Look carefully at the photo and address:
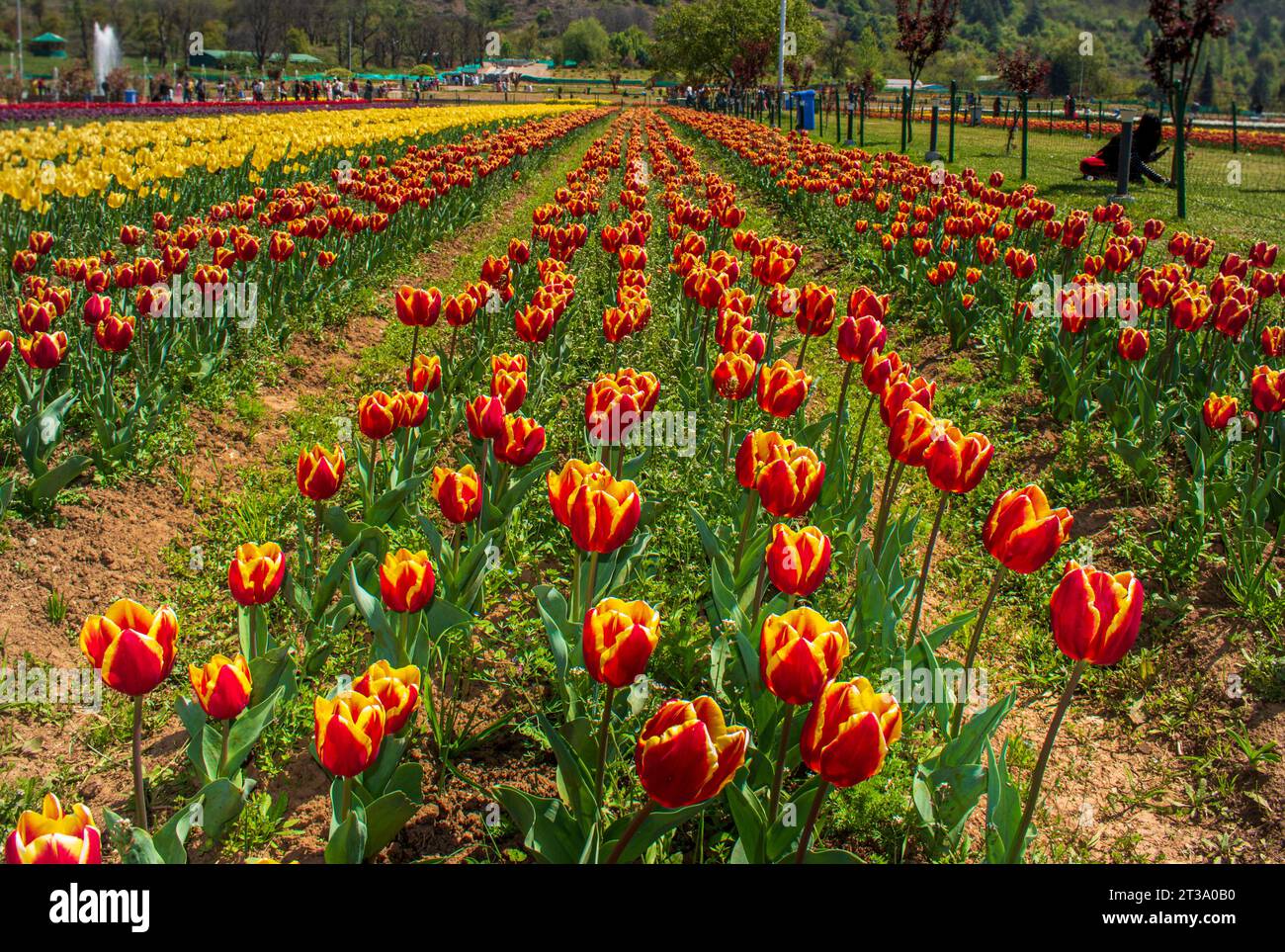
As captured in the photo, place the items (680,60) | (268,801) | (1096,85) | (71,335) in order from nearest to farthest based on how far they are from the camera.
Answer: (268,801)
(71,335)
(680,60)
(1096,85)

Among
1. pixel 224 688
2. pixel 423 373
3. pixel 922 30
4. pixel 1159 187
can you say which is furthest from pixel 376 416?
pixel 922 30

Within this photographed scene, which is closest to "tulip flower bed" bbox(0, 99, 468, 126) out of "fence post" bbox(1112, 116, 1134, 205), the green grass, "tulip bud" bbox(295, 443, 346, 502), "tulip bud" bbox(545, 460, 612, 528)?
the green grass

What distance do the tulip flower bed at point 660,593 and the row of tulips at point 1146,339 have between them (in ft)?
0.10

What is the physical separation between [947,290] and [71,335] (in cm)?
600

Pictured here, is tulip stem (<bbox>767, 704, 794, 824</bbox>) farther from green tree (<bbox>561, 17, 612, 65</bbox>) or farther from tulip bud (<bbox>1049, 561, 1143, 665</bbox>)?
green tree (<bbox>561, 17, 612, 65</bbox>)

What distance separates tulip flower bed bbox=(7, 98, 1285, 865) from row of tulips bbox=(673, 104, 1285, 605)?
0.10 ft

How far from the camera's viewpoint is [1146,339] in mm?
4469

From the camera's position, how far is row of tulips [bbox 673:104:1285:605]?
12.7 feet

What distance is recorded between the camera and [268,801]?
258cm

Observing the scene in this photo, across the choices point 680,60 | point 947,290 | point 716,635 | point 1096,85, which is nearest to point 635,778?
point 716,635

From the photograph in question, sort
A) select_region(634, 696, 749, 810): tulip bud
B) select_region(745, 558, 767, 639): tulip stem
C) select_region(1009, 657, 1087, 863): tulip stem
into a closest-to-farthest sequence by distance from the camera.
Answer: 1. select_region(634, 696, 749, 810): tulip bud
2. select_region(1009, 657, 1087, 863): tulip stem
3. select_region(745, 558, 767, 639): tulip stem

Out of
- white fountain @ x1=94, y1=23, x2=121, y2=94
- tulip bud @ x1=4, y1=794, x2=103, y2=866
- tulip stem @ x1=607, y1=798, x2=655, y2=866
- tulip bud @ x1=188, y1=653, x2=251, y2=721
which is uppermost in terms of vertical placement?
white fountain @ x1=94, y1=23, x2=121, y2=94
